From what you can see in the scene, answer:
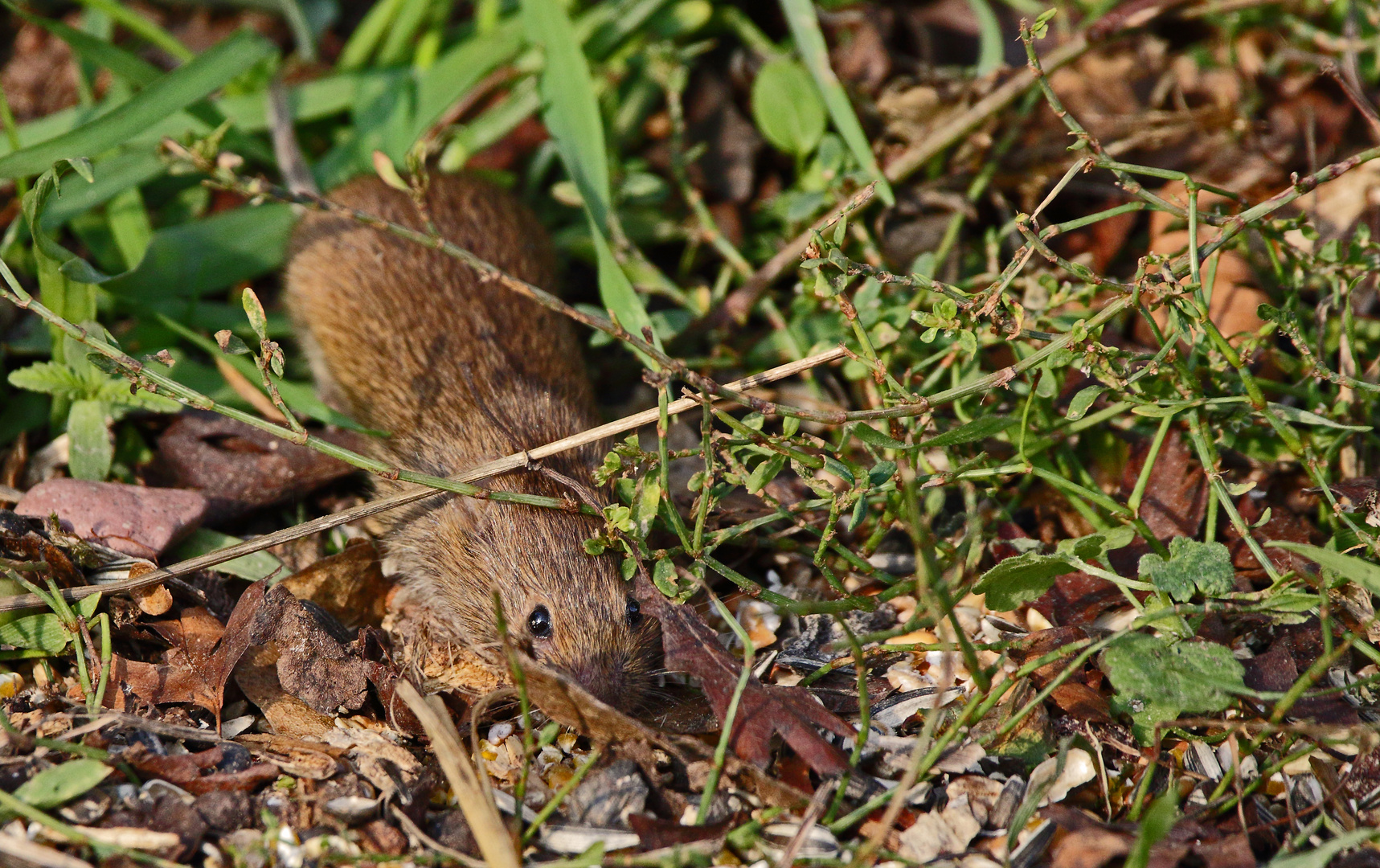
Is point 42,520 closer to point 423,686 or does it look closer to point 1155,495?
point 423,686

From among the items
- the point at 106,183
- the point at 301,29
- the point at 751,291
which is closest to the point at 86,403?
the point at 106,183

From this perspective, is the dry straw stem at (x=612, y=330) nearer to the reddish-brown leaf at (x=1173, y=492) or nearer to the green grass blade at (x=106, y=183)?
the reddish-brown leaf at (x=1173, y=492)

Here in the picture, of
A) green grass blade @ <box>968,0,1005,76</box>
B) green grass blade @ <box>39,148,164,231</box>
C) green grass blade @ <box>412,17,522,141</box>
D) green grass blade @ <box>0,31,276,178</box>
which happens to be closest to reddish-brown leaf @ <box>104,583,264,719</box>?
green grass blade @ <box>0,31,276,178</box>

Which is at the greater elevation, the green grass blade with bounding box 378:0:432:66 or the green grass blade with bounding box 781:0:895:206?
the green grass blade with bounding box 378:0:432:66

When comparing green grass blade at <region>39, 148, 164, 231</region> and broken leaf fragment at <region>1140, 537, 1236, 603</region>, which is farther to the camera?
green grass blade at <region>39, 148, 164, 231</region>

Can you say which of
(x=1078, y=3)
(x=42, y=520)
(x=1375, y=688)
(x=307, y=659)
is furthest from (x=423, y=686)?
(x=1078, y=3)

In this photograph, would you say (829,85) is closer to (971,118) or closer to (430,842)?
(971,118)

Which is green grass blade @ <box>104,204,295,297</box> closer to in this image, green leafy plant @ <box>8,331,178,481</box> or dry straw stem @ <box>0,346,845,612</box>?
green leafy plant @ <box>8,331,178,481</box>
